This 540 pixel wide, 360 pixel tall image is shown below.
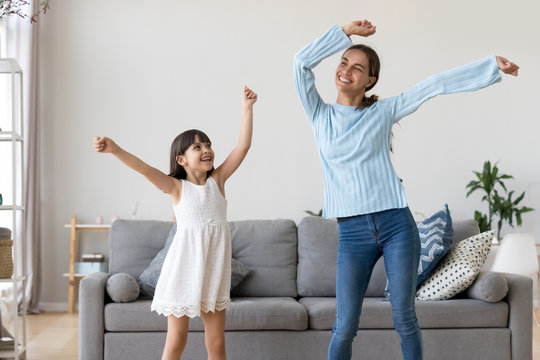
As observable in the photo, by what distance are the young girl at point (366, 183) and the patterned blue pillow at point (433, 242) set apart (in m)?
0.89

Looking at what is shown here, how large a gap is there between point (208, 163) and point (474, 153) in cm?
392

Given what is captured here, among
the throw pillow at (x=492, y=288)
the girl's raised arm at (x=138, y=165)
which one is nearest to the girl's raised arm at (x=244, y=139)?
the girl's raised arm at (x=138, y=165)

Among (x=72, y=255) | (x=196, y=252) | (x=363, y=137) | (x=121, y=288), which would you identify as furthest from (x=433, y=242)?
(x=72, y=255)

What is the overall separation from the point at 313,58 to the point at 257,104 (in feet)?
11.7

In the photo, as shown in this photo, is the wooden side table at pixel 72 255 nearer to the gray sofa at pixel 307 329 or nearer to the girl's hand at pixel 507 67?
the gray sofa at pixel 307 329

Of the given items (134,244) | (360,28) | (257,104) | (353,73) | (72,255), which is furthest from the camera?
(257,104)

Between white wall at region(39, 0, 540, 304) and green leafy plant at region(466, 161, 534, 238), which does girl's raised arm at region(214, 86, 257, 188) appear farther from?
green leafy plant at region(466, 161, 534, 238)

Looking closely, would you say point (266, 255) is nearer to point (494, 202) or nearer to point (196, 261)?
point (196, 261)

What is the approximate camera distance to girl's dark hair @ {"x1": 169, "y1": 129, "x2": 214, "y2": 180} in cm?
229

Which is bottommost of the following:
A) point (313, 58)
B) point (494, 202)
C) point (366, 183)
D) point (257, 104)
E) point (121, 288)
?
point (121, 288)

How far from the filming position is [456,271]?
9.23 feet

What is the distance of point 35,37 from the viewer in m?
5.29

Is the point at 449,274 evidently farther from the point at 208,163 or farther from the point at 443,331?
the point at 208,163

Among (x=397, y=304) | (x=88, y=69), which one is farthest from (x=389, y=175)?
(x=88, y=69)
